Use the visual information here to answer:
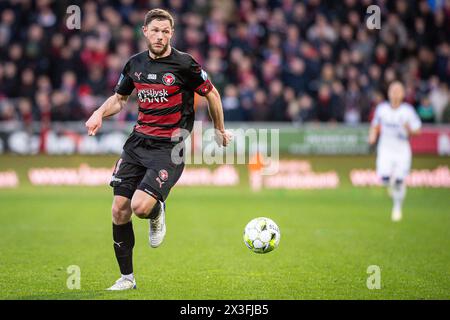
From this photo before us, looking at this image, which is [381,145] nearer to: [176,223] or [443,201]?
[443,201]

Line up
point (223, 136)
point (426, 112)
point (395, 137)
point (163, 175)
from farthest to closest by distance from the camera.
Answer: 1. point (426, 112)
2. point (395, 137)
3. point (223, 136)
4. point (163, 175)

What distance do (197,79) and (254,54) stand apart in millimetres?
13823

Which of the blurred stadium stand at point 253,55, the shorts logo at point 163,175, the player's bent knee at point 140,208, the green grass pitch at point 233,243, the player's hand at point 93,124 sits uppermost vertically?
the blurred stadium stand at point 253,55

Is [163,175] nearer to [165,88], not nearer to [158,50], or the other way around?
[165,88]

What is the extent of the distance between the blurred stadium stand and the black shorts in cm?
1117

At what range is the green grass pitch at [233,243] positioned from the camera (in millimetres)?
7648

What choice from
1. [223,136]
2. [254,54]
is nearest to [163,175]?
[223,136]

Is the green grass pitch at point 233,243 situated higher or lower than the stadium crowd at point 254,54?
lower

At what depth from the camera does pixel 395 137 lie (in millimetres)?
14852

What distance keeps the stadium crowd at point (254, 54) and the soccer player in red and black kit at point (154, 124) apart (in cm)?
1115

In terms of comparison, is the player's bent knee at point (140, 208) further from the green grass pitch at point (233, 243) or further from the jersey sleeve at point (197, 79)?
the jersey sleeve at point (197, 79)

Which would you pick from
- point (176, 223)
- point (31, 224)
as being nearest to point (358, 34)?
point (176, 223)

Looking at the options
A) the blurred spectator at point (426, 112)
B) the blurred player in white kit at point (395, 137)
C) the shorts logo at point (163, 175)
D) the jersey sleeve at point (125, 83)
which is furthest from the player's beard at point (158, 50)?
the blurred spectator at point (426, 112)
